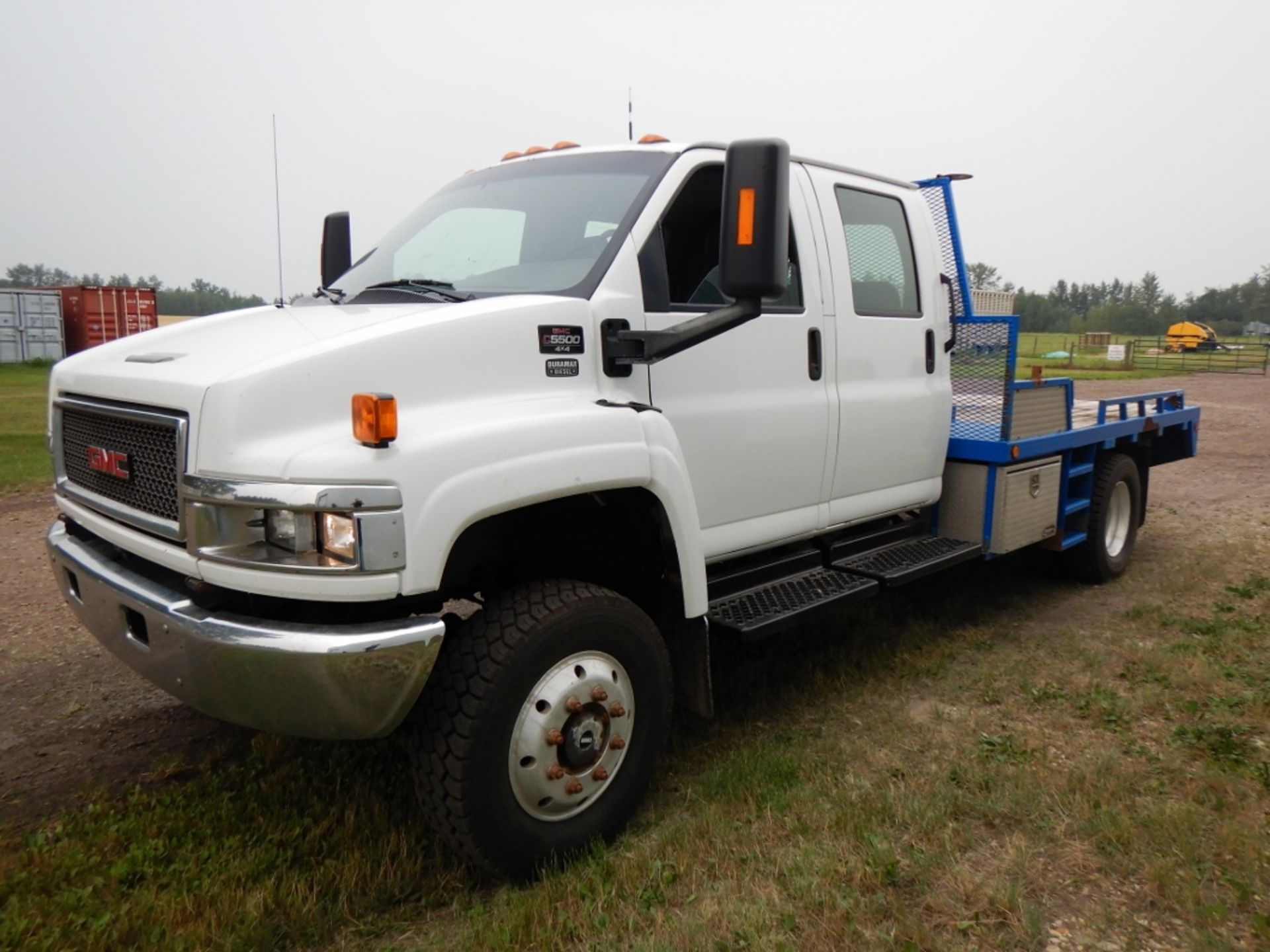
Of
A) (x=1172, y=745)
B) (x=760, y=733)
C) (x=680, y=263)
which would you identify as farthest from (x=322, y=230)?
(x=1172, y=745)

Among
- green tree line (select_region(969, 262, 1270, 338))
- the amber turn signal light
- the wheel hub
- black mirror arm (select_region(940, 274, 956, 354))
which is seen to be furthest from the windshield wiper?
green tree line (select_region(969, 262, 1270, 338))

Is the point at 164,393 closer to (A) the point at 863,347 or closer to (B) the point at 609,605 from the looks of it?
(B) the point at 609,605

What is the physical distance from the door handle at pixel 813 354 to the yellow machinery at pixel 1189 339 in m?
38.4

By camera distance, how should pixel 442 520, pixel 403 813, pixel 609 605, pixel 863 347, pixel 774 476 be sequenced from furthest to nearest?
pixel 863 347, pixel 774 476, pixel 403 813, pixel 609 605, pixel 442 520

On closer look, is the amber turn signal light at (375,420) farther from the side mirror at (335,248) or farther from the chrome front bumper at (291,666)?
the side mirror at (335,248)

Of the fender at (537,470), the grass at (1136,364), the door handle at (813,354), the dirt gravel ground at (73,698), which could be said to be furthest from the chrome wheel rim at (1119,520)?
the grass at (1136,364)

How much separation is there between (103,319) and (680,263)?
3060 centimetres

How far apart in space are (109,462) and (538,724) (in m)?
1.55

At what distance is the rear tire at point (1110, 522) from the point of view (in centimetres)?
608

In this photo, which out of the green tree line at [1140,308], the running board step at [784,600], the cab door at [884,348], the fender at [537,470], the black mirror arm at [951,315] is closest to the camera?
the fender at [537,470]

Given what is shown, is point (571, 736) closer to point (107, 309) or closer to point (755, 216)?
point (755, 216)

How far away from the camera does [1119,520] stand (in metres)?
6.52

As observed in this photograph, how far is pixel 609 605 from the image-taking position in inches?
118

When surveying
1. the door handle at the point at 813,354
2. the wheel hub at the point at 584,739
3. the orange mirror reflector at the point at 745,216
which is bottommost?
the wheel hub at the point at 584,739
